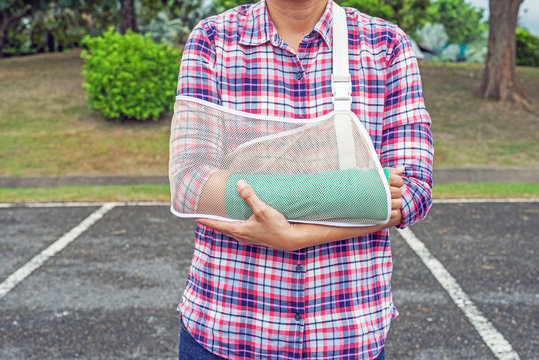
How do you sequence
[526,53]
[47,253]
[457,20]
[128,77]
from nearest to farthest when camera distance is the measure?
[47,253]
[128,77]
[526,53]
[457,20]

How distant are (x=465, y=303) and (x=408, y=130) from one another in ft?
10.6

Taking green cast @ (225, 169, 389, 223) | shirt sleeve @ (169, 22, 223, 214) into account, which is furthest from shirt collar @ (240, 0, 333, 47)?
green cast @ (225, 169, 389, 223)

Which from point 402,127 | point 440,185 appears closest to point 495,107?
point 440,185

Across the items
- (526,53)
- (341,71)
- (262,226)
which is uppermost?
(341,71)

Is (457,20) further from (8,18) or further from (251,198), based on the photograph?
(251,198)

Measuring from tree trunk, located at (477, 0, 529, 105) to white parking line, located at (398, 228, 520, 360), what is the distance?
9.05 metres

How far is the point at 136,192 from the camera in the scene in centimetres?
807

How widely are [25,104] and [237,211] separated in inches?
535

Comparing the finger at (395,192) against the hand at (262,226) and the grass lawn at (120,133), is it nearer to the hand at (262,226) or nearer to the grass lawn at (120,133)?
the hand at (262,226)

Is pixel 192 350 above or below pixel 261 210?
below

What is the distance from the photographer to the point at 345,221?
1341 mm

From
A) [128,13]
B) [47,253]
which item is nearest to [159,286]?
[47,253]

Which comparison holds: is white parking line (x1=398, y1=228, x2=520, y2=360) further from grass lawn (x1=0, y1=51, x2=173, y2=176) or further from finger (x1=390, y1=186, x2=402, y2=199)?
grass lawn (x1=0, y1=51, x2=173, y2=176)

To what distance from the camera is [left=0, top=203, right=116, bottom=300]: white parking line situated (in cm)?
476
